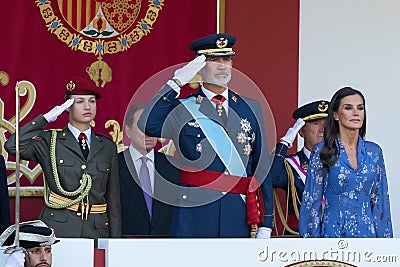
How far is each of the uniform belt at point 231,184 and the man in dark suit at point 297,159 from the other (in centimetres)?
82

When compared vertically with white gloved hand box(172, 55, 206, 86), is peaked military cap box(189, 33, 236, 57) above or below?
above

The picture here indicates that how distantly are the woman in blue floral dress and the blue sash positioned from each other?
36cm

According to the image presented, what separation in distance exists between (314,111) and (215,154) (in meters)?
1.14

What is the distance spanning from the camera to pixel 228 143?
6.27 m

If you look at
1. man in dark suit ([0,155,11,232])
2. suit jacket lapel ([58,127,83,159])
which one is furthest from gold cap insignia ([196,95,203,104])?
man in dark suit ([0,155,11,232])

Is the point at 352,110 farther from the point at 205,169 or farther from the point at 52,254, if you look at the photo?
the point at 52,254

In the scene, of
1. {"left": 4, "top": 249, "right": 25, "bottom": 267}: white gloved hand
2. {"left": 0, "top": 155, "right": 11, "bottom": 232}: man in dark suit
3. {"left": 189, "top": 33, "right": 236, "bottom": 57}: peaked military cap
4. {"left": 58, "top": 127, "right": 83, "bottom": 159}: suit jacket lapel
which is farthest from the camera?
{"left": 58, "top": 127, "right": 83, "bottom": 159}: suit jacket lapel

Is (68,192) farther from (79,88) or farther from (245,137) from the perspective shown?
(245,137)

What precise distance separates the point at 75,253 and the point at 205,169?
3.44 ft

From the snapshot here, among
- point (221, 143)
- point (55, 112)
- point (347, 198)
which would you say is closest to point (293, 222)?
point (221, 143)

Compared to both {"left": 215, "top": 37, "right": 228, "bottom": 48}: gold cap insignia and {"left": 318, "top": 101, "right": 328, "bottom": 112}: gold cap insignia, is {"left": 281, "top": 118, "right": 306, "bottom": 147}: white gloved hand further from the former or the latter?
{"left": 215, "top": 37, "right": 228, "bottom": 48}: gold cap insignia

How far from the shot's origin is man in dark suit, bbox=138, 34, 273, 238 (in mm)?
6242

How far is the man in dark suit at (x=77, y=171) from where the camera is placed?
6.48 meters

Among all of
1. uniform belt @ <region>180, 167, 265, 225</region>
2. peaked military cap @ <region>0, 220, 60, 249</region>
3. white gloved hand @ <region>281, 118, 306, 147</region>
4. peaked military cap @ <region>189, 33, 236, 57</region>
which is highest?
peaked military cap @ <region>189, 33, 236, 57</region>
